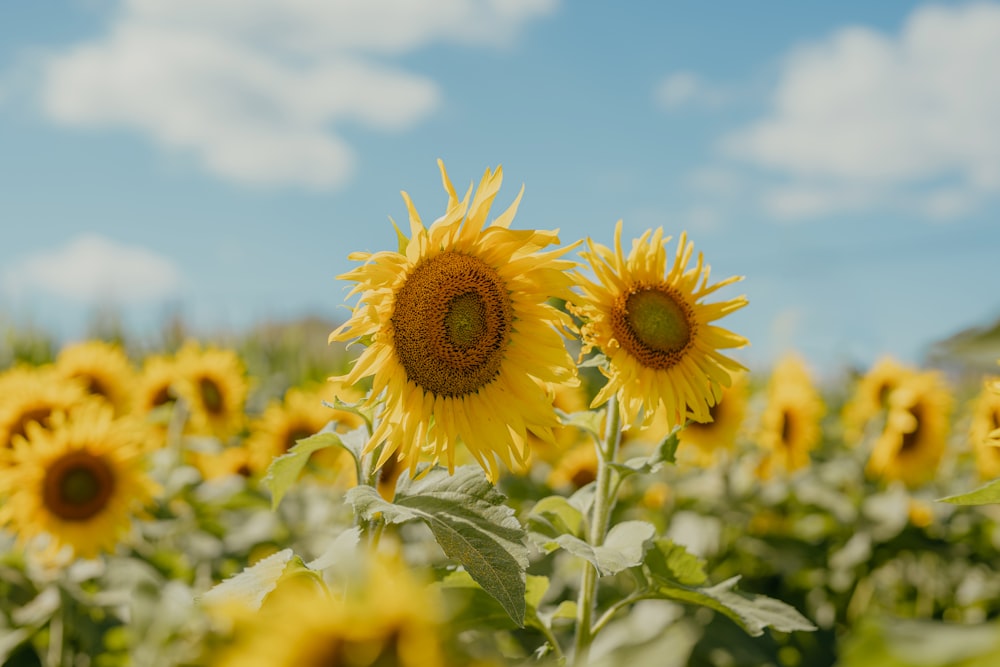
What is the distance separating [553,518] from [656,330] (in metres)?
0.52

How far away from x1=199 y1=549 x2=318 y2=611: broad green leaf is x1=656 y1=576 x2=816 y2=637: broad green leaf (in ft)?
2.63

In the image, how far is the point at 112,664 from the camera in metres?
3.54

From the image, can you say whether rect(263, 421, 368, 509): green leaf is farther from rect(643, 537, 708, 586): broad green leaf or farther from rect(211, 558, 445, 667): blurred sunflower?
rect(211, 558, 445, 667): blurred sunflower

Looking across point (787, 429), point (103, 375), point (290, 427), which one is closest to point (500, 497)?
point (290, 427)

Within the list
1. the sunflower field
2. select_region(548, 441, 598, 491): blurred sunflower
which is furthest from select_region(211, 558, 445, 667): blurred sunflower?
select_region(548, 441, 598, 491): blurred sunflower

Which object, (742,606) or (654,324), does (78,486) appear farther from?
(742,606)

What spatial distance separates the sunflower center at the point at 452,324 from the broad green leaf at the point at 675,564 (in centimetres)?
55

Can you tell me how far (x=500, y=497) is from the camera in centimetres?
179

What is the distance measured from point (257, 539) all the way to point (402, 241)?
7.99 feet

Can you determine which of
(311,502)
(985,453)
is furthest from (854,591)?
(311,502)

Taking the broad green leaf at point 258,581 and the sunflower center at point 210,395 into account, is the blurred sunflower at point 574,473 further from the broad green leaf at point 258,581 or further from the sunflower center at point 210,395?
the broad green leaf at point 258,581

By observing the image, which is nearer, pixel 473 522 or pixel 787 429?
pixel 473 522

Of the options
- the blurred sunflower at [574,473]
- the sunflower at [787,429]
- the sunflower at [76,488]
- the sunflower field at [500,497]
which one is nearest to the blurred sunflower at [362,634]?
the sunflower field at [500,497]

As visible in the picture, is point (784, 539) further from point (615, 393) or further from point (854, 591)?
point (615, 393)
